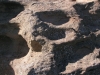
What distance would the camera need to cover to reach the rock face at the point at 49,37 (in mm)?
2070

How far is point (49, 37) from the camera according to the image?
2.15 meters

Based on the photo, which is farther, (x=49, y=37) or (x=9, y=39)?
(x=9, y=39)

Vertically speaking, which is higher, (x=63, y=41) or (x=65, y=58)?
(x=63, y=41)

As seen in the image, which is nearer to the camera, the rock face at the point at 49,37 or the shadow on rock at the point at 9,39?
the rock face at the point at 49,37

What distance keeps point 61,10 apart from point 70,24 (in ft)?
0.61

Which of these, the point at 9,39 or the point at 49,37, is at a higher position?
the point at 9,39

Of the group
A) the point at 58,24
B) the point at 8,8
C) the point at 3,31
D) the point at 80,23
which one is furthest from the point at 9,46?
the point at 80,23

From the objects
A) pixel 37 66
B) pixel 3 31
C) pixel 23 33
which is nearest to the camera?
pixel 37 66

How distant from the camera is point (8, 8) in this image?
7.98 feet

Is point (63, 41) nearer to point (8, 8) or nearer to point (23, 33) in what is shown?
point (23, 33)

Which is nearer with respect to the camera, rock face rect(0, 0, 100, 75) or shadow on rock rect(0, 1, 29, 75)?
rock face rect(0, 0, 100, 75)

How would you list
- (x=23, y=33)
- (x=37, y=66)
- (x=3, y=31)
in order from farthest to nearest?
1. (x=3, y=31)
2. (x=23, y=33)
3. (x=37, y=66)

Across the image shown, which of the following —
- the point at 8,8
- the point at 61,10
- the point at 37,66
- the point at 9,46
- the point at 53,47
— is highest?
the point at 8,8

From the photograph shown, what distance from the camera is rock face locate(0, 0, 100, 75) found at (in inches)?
81.5
